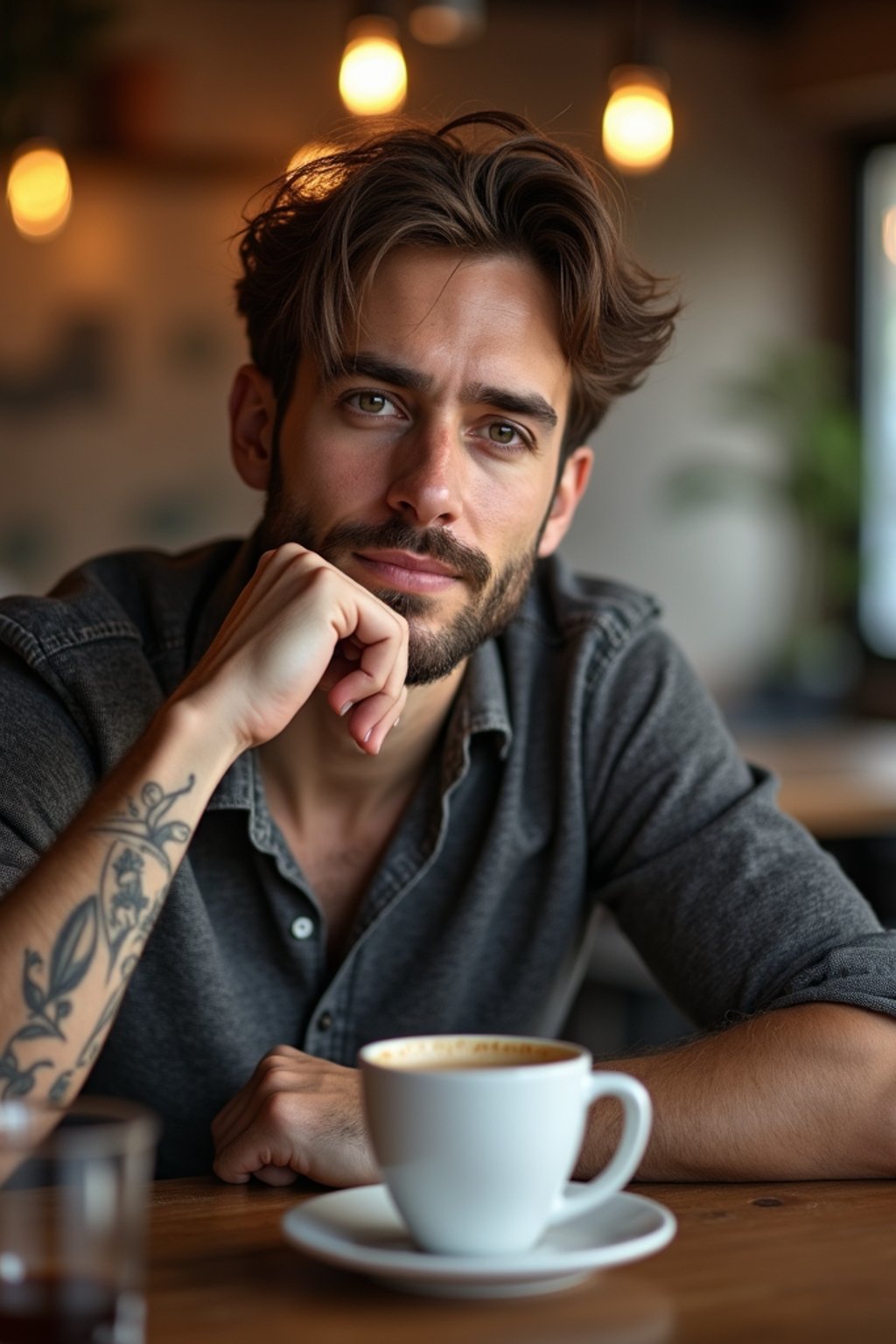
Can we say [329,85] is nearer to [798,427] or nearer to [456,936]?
[798,427]

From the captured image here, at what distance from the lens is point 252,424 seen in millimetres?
1863

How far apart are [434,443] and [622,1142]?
2.64 feet

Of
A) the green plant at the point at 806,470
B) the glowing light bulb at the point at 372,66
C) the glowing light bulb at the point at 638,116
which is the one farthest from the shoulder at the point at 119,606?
the green plant at the point at 806,470

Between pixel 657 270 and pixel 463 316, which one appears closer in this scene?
pixel 463 316

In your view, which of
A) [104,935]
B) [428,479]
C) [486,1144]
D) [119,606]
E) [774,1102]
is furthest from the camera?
[119,606]

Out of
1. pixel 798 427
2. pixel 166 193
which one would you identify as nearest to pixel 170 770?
pixel 166 193

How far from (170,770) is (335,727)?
0.53 metres

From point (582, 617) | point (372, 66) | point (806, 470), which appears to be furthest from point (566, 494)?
point (806, 470)

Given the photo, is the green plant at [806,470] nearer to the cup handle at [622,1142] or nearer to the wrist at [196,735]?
the wrist at [196,735]

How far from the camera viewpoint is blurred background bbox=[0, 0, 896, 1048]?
4.97 meters

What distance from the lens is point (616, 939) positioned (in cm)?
392

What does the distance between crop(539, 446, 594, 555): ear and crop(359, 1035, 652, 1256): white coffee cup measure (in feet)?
3.39

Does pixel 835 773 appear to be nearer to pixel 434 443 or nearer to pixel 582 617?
pixel 582 617

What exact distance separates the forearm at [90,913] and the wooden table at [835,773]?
1.86 metres
